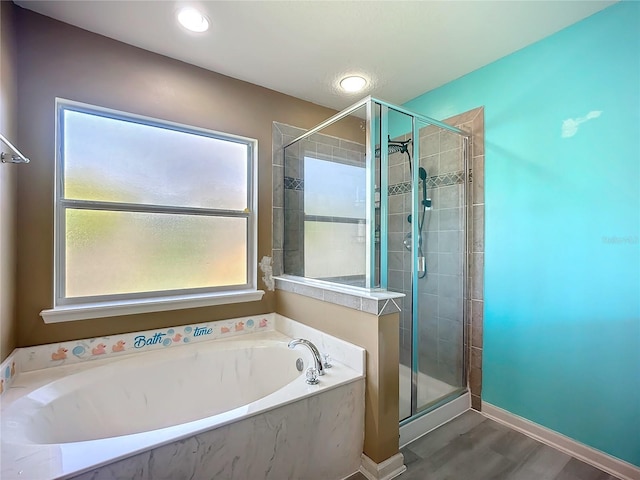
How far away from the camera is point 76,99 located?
68.1 inches

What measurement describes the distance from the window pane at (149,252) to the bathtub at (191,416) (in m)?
0.46

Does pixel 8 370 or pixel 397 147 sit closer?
pixel 8 370

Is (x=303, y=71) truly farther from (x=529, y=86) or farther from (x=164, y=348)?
(x=164, y=348)

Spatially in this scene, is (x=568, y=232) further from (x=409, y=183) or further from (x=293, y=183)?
(x=293, y=183)

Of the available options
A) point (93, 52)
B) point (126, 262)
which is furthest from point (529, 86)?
point (126, 262)

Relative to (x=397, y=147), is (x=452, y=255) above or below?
below

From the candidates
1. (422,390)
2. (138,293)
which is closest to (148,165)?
(138,293)

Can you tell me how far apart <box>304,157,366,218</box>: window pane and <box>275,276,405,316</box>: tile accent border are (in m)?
0.51

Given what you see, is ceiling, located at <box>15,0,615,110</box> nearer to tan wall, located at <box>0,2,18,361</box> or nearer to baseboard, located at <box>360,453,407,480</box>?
tan wall, located at <box>0,2,18,361</box>

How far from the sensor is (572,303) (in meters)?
1.70

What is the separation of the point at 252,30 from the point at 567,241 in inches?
88.1

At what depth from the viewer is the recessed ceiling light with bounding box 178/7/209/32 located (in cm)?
161

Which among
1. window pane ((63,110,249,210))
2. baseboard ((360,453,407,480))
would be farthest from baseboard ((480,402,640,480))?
window pane ((63,110,249,210))

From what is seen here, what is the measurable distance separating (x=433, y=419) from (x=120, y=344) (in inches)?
81.5
